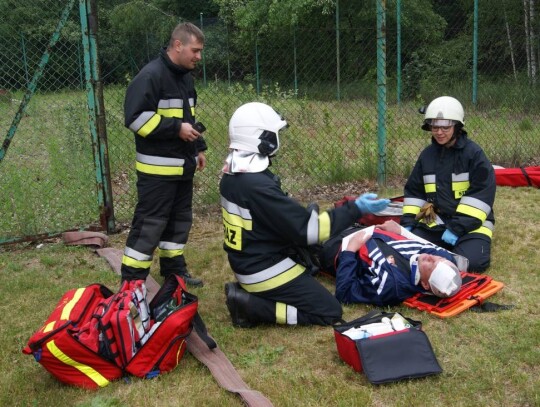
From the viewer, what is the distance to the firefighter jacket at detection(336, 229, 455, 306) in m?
4.23

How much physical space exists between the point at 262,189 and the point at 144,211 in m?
1.21

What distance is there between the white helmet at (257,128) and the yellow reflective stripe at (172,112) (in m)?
0.89

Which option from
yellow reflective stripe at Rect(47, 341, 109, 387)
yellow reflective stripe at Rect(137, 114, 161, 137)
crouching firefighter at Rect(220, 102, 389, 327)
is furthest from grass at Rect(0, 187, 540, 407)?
yellow reflective stripe at Rect(137, 114, 161, 137)

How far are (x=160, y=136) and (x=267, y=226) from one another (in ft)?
3.92

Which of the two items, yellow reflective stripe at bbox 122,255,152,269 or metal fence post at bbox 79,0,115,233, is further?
metal fence post at bbox 79,0,115,233

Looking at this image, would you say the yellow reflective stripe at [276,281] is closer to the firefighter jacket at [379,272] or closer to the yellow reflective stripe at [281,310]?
the yellow reflective stripe at [281,310]

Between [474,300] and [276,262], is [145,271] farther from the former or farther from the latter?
[474,300]

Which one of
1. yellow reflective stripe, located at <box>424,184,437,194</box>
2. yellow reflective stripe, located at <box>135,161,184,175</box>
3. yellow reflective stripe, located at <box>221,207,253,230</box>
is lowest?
yellow reflective stripe, located at <box>424,184,437,194</box>

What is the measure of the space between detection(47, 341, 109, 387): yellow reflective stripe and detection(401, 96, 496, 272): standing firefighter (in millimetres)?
3109

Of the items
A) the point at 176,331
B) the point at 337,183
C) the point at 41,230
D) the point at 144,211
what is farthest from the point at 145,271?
the point at 337,183

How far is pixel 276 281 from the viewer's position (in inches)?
154

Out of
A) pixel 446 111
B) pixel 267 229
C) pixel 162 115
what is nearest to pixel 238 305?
pixel 267 229

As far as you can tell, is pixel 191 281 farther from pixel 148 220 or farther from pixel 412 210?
pixel 412 210

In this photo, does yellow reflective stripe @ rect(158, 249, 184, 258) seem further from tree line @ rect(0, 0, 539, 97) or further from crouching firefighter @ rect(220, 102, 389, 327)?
tree line @ rect(0, 0, 539, 97)
